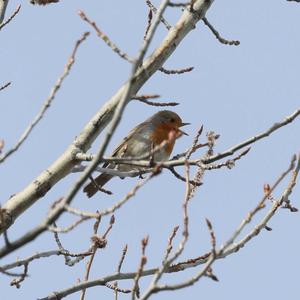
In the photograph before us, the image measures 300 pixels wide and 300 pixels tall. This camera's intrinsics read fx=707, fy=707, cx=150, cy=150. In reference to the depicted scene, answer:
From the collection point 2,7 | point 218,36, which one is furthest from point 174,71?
point 2,7

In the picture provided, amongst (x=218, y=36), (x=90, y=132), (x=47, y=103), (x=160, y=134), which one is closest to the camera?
(x=47, y=103)

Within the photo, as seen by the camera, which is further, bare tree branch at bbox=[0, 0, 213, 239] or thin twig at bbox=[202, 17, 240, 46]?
thin twig at bbox=[202, 17, 240, 46]

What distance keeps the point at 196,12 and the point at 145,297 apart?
2811 millimetres

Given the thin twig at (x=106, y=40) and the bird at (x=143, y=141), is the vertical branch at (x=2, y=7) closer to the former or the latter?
the thin twig at (x=106, y=40)

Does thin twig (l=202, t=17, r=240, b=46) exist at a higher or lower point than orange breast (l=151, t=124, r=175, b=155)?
lower

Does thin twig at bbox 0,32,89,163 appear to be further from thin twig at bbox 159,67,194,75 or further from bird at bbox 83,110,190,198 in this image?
bird at bbox 83,110,190,198

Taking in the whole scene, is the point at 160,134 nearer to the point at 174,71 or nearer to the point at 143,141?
the point at 143,141

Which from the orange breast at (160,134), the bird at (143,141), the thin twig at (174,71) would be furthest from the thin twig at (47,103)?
the orange breast at (160,134)

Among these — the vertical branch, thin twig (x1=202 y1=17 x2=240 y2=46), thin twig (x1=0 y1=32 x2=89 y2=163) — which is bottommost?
thin twig (x1=0 y1=32 x2=89 y2=163)

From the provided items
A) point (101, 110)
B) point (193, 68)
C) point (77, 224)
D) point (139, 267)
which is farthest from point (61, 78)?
point (193, 68)

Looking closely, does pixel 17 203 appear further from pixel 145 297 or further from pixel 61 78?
pixel 145 297

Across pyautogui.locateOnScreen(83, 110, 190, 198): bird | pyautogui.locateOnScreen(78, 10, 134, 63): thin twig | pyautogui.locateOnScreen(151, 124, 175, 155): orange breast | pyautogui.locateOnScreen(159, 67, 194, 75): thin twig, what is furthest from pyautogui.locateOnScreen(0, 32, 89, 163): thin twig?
pyautogui.locateOnScreen(151, 124, 175, 155): orange breast

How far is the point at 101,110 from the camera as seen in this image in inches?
206

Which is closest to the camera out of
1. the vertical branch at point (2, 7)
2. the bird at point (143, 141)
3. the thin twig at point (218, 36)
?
the vertical branch at point (2, 7)
